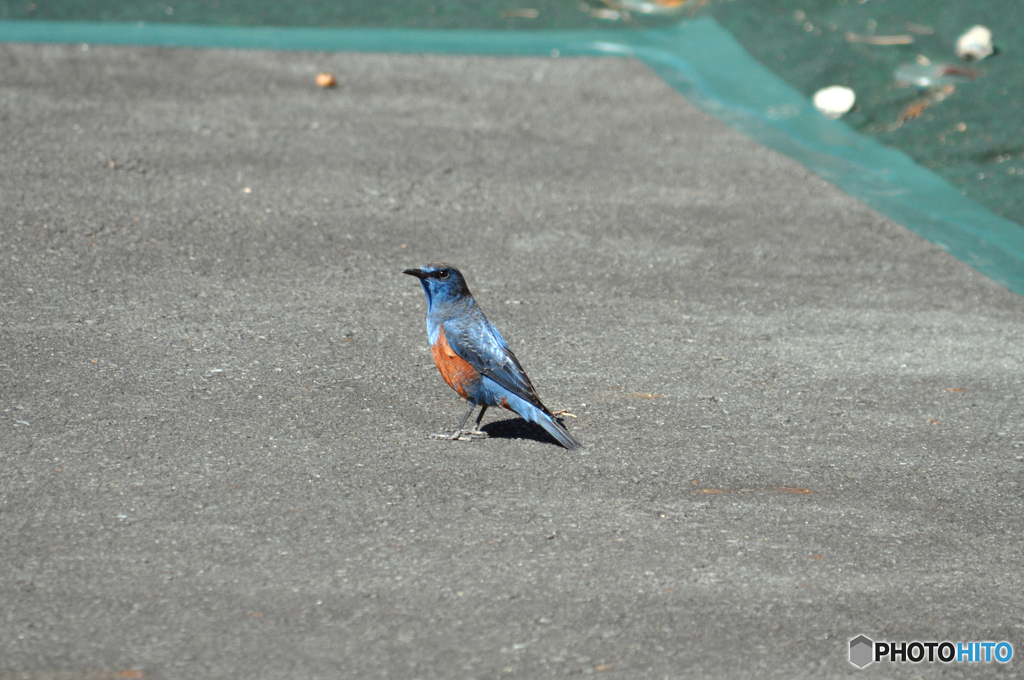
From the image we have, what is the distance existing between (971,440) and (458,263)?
322 cm

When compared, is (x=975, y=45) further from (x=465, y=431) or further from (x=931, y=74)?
(x=465, y=431)

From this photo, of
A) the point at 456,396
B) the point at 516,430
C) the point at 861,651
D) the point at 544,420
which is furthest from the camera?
the point at 456,396

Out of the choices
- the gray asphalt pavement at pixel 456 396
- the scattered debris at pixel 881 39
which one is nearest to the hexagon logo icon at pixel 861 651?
the gray asphalt pavement at pixel 456 396

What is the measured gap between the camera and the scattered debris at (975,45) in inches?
351

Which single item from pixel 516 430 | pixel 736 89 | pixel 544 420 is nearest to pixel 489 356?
pixel 544 420

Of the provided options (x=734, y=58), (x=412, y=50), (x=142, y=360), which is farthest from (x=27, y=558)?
(x=734, y=58)

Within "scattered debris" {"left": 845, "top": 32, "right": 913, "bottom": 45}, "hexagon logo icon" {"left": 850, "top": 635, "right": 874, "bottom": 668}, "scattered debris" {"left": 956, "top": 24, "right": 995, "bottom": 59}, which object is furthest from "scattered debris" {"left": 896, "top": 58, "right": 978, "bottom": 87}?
"hexagon logo icon" {"left": 850, "top": 635, "right": 874, "bottom": 668}

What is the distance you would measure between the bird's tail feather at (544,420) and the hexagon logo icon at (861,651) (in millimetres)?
1518

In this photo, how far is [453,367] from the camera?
466cm

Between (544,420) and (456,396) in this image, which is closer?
(544,420)

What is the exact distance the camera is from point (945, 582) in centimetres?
391

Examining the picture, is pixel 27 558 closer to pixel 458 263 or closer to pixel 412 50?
pixel 458 263

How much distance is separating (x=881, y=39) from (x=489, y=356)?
6697mm

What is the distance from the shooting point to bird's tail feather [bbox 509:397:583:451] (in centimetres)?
451
